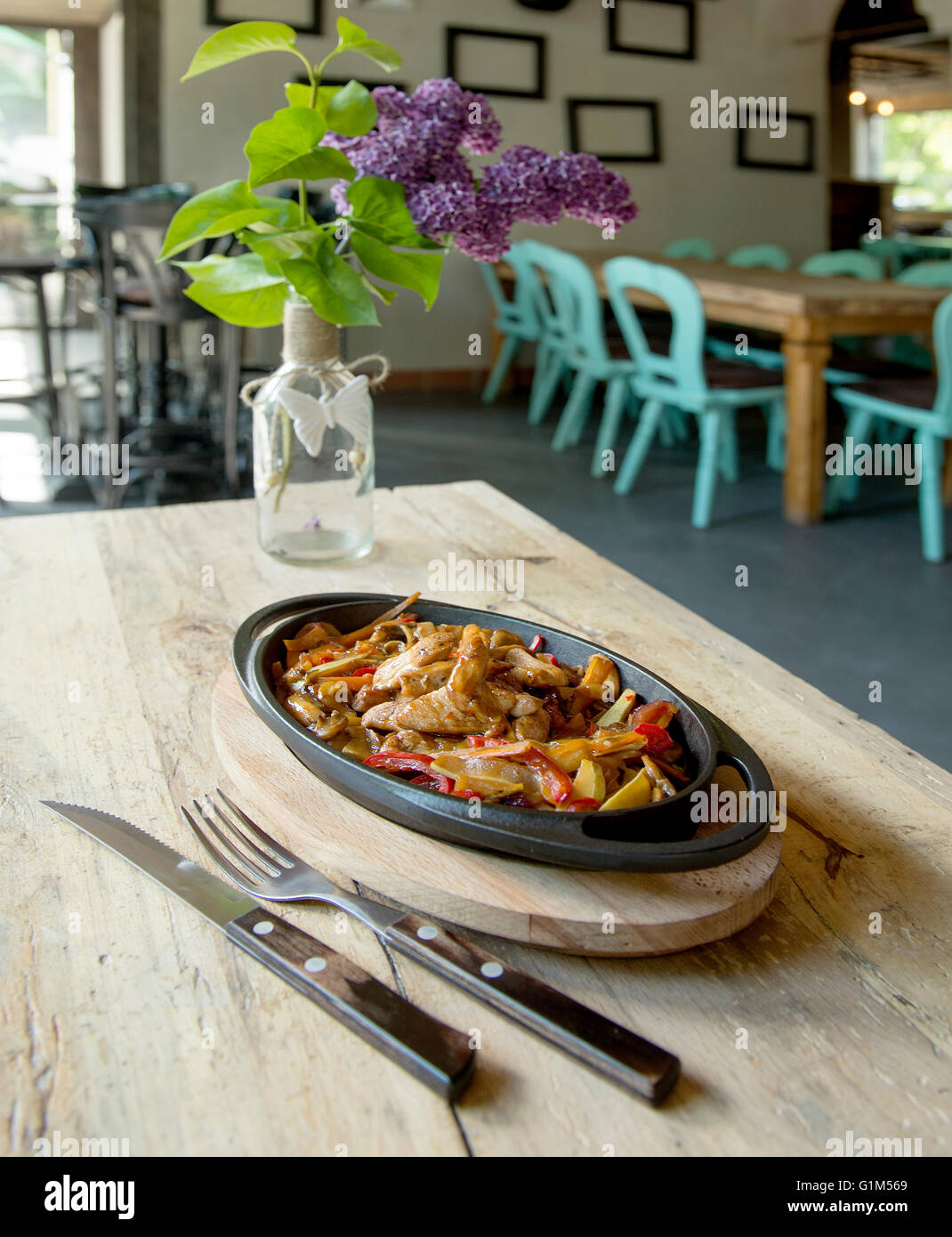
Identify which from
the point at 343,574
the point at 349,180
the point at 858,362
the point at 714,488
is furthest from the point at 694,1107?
the point at 858,362

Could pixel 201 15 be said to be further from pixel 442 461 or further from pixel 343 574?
pixel 343 574

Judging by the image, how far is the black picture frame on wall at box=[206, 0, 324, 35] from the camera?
5.84m

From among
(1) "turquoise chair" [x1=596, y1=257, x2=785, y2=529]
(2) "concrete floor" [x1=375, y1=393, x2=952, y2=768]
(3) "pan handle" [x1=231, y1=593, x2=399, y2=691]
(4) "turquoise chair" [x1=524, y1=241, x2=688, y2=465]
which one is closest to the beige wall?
(4) "turquoise chair" [x1=524, y1=241, x2=688, y2=465]

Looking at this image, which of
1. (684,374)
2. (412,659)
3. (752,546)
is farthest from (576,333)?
(412,659)

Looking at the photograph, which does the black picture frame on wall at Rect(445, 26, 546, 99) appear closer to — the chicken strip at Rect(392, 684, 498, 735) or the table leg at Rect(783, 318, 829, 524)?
the table leg at Rect(783, 318, 829, 524)

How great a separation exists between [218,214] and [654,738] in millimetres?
771

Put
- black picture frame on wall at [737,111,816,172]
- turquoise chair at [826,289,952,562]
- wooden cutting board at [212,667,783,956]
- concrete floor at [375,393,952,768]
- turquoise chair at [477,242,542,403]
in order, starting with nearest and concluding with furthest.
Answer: wooden cutting board at [212,667,783,956] → concrete floor at [375,393,952,768] → turquoise chair at [826,289,952,562] → turquoise chair at [477,242,542,403] → black picture frame on wall at [737,111,816,172]

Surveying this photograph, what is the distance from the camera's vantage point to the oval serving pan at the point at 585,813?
0.59 m

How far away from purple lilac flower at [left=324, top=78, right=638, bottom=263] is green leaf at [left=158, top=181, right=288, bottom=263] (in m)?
0.09

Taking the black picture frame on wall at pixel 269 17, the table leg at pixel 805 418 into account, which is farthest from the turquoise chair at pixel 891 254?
the black picture frame on wall at pixel 269 17

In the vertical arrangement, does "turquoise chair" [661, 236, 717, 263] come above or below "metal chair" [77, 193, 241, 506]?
above

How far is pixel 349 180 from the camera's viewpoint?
1.18 metres

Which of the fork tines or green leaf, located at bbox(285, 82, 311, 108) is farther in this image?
green leaf, located at bbox(285, 82, 311, 108)

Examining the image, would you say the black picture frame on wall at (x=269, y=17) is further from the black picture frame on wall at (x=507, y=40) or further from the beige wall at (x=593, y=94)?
the black picture frame on wall at (x=507, y=40)
